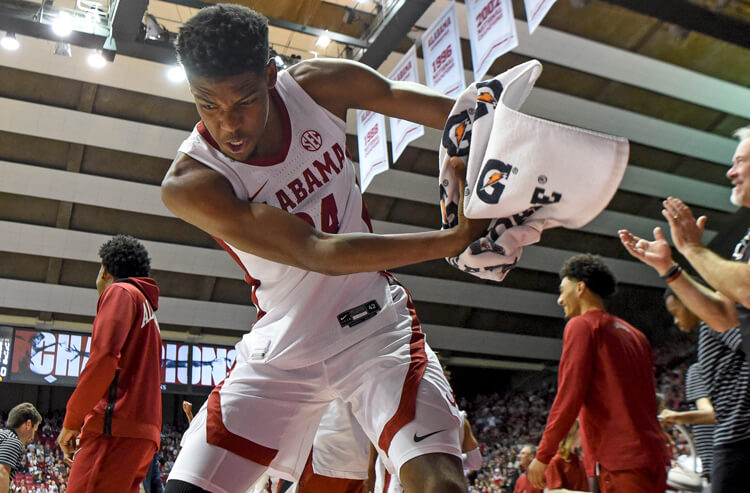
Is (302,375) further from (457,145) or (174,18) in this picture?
(174,18)

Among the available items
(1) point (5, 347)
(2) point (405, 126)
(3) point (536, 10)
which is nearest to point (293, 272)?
(3) point (536, 10)

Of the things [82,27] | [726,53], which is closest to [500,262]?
[82,27]

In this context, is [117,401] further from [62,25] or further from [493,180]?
[62,25]

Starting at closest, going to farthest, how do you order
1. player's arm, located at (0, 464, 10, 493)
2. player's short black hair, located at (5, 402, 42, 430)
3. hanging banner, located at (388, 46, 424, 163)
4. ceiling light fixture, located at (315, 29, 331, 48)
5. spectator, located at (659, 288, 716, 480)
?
spectator, located at (659, 288, 716, 480) < player's arm, located at (0, 464, 10, 493) < player's short black hair, located at (5, 402, 42, 430) < hanging banner, located at (388, 46, 424, 163) < ceiling light fixture, located at (315, 29, 331, 48)

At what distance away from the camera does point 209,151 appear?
2.17m

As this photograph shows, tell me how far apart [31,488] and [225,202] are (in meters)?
13.7

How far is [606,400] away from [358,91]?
84.8 inches

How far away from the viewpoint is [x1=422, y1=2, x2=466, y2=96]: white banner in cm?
745

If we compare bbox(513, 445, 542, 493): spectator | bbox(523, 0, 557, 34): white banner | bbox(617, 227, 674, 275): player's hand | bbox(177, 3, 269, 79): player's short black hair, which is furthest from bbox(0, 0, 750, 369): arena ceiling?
bbox(177, 3, 269, 79): player's short black hair

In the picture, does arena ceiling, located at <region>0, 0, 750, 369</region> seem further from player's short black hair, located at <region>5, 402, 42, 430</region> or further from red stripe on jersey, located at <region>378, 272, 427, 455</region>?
red stripe on jersey, located at <region>378, 272, 427, 455</region>

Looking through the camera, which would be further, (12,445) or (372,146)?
(372,146)

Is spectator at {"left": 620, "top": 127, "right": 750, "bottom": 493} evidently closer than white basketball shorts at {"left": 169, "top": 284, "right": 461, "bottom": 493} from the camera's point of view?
No

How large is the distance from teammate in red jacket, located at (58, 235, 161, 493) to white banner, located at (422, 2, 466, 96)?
14.8ft

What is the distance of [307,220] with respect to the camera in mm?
2217
